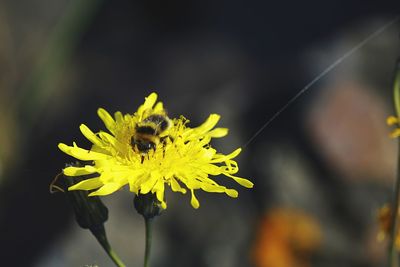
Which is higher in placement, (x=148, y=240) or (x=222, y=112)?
(x=222, y=112)

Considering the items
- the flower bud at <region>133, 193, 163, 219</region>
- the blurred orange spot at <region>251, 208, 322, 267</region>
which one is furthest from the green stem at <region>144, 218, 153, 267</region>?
the blurred orange spot at <region>251, 208, 322, 267</region>

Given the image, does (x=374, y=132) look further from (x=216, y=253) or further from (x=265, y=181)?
(x=216, y=253)

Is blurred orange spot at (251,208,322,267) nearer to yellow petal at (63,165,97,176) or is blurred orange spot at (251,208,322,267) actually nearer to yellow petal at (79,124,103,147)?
yellow petal at (79,124,103,147)

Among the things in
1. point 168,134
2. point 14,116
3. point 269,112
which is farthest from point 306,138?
Answer: point 168,134

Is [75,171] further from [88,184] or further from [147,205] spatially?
[147,205]

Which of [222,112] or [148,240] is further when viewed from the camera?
[222,112]

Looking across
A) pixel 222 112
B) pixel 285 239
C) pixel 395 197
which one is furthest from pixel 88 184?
pixel 222 112
